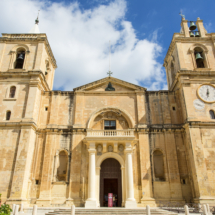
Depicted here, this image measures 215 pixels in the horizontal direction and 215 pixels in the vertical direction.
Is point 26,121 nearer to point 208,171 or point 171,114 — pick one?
point 171,114

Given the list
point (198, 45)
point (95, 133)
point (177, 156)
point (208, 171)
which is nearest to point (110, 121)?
point (95, 133)

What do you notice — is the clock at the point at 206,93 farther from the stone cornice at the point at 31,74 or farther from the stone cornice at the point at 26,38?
the stone cornice at the point at 26,38

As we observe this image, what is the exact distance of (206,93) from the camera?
22922mm

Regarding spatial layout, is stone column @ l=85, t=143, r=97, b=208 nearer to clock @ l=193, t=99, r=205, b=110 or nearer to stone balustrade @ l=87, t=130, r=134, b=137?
stone balustrade @ l=87, t=130, r=134, b=137

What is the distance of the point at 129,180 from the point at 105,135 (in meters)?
4.71

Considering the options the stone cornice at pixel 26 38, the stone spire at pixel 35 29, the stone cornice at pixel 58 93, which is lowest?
the stone cornice at pixel 58 93

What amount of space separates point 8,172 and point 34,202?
3697 millimetres

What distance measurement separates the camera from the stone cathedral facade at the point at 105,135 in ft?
65.5

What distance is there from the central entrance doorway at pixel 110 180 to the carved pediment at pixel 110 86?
8.15m

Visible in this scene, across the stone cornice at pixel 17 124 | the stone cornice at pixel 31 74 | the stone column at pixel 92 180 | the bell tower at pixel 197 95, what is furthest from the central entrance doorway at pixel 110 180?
the stone cornice at pixel 31 74

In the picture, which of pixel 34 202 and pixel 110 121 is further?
pixel 110 121

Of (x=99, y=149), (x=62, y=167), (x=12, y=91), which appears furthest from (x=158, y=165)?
(x=12, y=91)

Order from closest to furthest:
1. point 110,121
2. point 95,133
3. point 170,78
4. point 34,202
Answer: point 34,202, point 95,133, point 110,121, point 170,78

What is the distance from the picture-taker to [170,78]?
2894 cm
